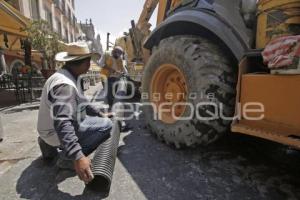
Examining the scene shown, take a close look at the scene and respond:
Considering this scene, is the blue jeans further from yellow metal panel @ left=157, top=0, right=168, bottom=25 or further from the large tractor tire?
yellow metal panel @ left=157, top=0, right=168, bottom=25

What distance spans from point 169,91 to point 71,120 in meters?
1.41

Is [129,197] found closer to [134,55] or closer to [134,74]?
[134,74]

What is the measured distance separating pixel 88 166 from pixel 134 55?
5.79 m

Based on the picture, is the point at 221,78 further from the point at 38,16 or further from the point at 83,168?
the point at 38,16

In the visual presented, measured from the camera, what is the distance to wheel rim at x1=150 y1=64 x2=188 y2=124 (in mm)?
2881

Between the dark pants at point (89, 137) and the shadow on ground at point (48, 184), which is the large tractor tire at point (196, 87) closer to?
the dark pants at point (89, 137)

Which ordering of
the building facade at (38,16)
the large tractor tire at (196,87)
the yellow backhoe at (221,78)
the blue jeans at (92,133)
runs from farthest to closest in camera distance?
the building facade at (38,16) → the blue jeans at (92,133) → the large tractor tire at (196,87) → the yellow backhoe at (221,78)

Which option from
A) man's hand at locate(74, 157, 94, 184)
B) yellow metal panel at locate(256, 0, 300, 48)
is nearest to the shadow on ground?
man's hand at locate(74, 157, 94, 184)

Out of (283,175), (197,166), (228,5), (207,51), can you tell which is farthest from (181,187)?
(228,5)

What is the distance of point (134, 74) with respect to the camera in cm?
693

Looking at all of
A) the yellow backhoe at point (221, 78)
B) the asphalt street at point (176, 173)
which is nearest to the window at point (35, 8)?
the asphalt street at point (176, 173)

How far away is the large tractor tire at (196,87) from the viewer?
2.30 m

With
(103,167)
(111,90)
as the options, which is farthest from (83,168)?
(111,90)

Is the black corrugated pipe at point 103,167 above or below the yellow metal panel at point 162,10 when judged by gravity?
below
